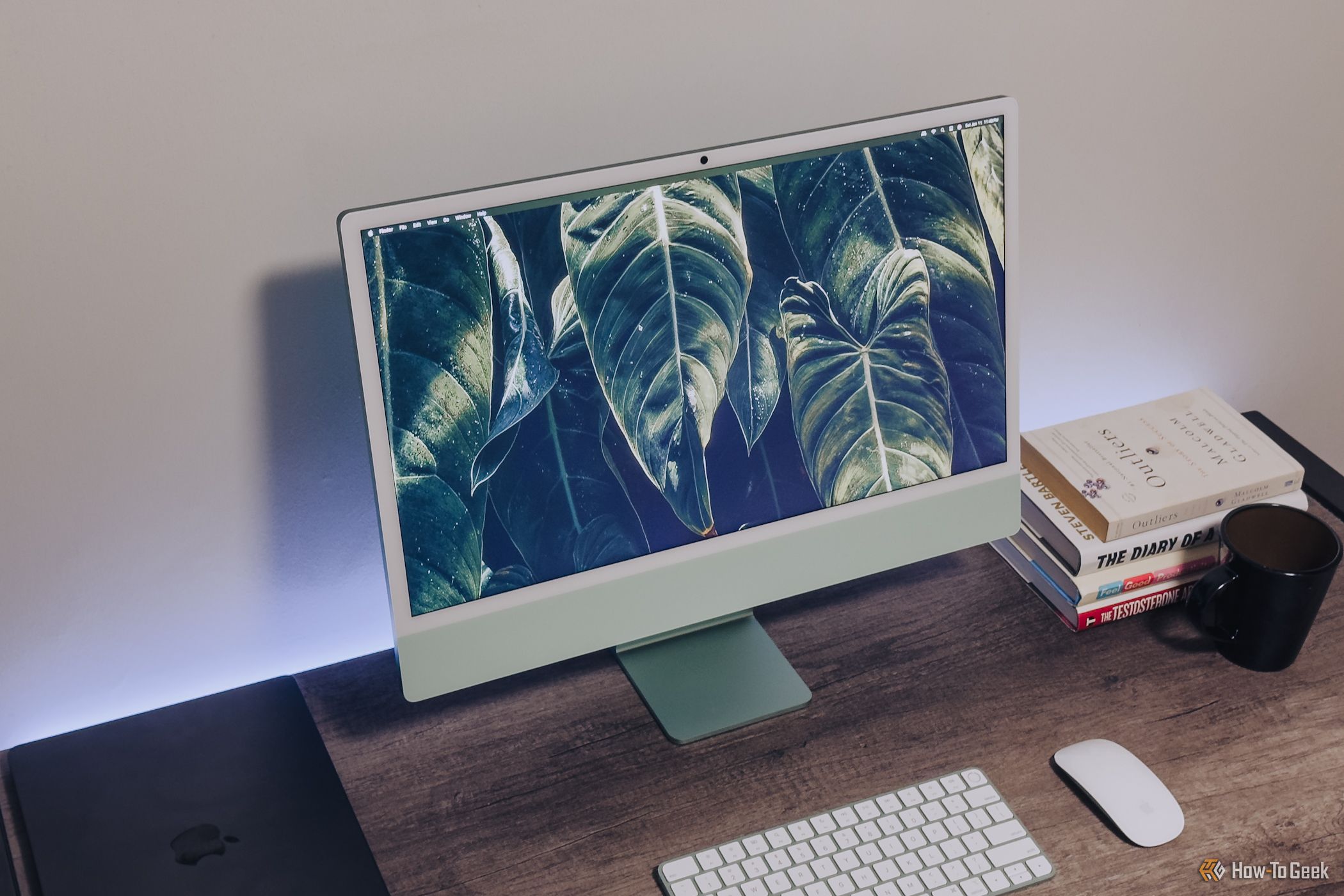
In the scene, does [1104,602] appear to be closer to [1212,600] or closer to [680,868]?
[1212,600]

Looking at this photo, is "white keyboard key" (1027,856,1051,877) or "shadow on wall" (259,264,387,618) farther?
"shadow on wall" (259,264,387,618)

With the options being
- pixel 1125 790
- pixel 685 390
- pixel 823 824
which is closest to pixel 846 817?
pixel 823 824

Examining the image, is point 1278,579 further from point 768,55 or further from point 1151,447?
point 768,55

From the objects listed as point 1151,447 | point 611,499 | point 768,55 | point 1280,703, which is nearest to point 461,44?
point 768,55

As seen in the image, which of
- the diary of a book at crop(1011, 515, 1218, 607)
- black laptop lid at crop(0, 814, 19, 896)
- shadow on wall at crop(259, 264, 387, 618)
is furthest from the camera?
the diary of a book at crop(1011, 515, 1218, 607)

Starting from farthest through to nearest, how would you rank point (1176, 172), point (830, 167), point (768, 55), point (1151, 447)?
point (1176, 172) < point (1151, 447) < point (768, 55) < point (830, 167)

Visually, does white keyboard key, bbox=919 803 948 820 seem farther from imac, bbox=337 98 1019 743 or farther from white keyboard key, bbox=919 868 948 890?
imac, bbox=337 98 1019 743

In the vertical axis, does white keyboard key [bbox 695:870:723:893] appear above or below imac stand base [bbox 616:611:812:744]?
below

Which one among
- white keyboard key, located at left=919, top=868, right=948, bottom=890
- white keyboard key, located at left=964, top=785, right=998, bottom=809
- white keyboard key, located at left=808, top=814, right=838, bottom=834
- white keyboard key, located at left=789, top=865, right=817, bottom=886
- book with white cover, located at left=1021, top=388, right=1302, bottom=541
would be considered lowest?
white keyboard key, located at left=964, top=785, right=998, bottom=809

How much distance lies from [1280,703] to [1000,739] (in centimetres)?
26

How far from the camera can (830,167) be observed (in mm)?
978

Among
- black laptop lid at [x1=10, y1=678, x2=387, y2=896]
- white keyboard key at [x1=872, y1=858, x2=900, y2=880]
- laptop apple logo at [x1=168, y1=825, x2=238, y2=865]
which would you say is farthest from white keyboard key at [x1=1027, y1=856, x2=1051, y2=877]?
laptop apple logo at [x1=168, y1=825, x2=238, y2=865]

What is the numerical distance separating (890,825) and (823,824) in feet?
0.17

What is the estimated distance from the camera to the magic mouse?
0.95 metres
